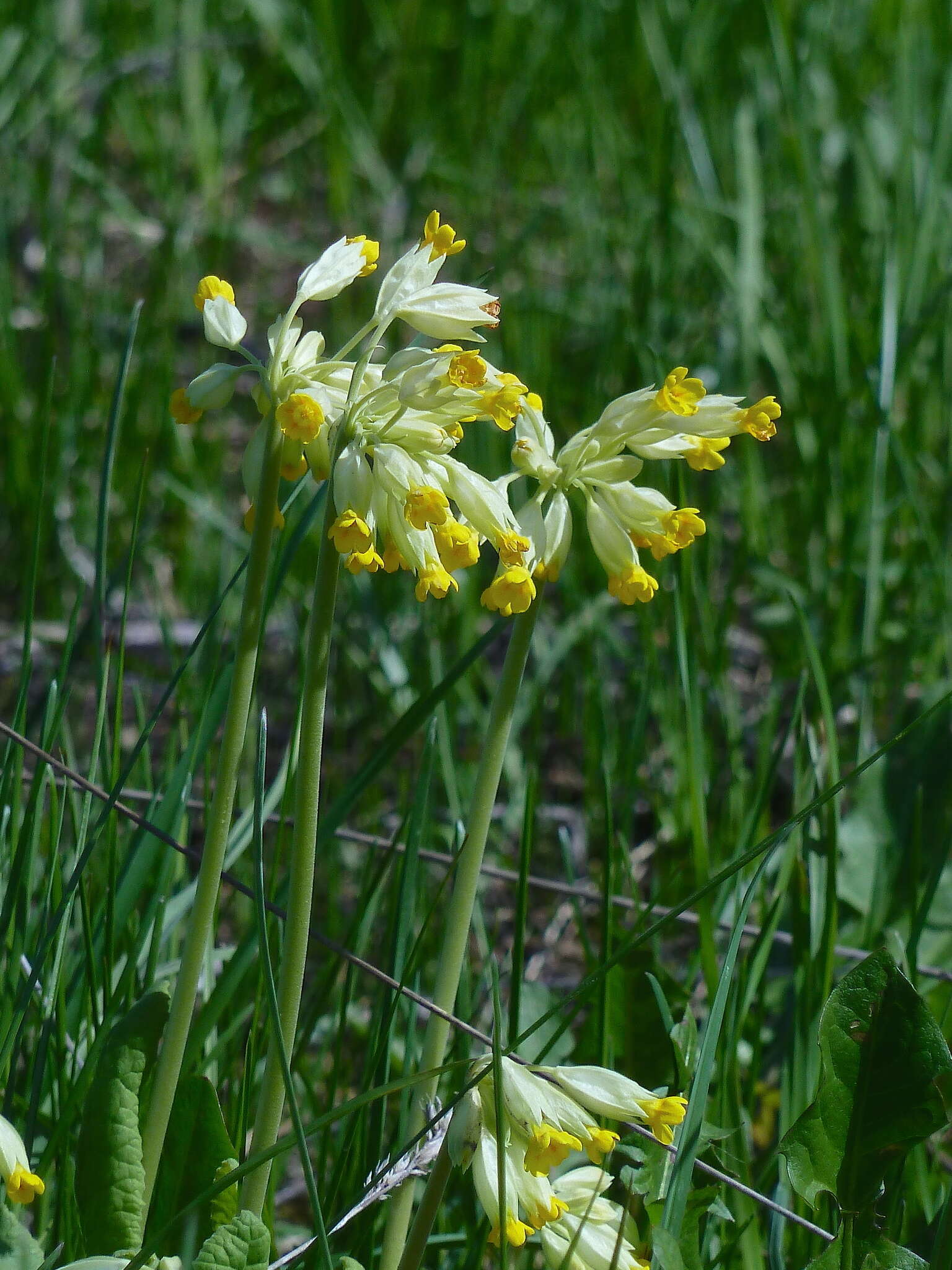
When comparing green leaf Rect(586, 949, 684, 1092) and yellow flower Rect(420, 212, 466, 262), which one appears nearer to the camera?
yellow flower Rect(420, 212, 466, 262)

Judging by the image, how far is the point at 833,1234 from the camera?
146cm

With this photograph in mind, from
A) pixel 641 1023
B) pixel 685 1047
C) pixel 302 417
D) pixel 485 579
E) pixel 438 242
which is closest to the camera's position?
pixel 302 417

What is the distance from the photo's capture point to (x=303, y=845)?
1.19m

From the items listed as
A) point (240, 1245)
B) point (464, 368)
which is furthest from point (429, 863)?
point (464, 368)

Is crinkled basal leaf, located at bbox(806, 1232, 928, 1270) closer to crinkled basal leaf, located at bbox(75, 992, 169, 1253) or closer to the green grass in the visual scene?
the green grass

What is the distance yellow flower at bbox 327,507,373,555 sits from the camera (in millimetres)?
1161

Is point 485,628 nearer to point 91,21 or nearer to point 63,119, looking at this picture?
point 63,119

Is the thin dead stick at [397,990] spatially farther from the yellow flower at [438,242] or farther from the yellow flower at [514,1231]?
the yellow flower at [438,242]

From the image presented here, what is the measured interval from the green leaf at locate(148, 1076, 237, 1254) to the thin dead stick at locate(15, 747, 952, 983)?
218 mm

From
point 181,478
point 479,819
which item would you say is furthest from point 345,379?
point 181,478

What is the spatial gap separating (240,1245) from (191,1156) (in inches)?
9.3

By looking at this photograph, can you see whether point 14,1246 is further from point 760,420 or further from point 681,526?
point 760,420

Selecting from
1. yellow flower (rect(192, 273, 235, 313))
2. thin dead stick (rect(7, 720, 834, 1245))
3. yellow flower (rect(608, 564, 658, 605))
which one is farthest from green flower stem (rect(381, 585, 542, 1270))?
yellow flower (rect(192, 273, 235, 313))

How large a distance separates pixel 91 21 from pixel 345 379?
14.2 ft
